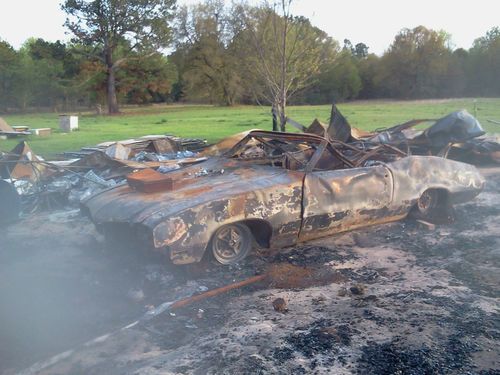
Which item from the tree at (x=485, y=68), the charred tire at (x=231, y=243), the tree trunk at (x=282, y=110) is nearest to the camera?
the charred tire at (x=231, y=243)

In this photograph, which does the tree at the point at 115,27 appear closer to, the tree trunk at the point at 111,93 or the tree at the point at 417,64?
the tree trunk at the point at 111,93

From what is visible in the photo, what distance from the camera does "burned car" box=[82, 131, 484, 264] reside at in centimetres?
477

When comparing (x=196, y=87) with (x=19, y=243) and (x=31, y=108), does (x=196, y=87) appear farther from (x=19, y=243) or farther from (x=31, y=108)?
(x=19, y=243)

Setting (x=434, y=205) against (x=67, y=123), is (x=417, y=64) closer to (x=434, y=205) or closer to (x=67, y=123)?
(x=67, y=123)

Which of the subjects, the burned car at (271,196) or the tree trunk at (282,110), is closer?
the burned car at (271,196)

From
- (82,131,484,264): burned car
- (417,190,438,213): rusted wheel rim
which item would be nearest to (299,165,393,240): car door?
(82,131,484,264): burned car

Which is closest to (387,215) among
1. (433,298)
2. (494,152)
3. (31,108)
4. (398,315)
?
(433,298)

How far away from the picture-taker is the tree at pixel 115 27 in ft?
131

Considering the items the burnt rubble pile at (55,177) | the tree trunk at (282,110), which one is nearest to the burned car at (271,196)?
the burnt rubble pile at (55,177)

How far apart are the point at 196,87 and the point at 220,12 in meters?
9.24

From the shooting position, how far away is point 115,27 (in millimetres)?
41062

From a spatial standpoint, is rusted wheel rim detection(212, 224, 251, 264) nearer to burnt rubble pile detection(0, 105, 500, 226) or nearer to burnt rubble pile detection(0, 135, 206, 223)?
burnt rubble pile detection(0, 105, 500, 226)

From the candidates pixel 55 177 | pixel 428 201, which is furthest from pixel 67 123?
pixel 428 201

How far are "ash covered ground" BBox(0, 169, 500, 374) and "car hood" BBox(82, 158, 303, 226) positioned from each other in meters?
0.45
